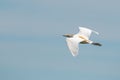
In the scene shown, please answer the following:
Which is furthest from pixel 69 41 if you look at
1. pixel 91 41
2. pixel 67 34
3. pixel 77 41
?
pixel 67 34

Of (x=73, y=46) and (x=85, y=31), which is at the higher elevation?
(x=73, y=46)

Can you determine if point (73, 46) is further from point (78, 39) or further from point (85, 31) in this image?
point (85, 31)

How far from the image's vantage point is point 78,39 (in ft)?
278

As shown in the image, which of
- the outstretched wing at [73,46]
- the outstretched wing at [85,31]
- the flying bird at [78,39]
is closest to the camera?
the outstretched wing at [73,46]

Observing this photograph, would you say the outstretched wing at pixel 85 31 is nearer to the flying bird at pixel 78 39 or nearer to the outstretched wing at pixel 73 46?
the flying bird at pixel 78 39

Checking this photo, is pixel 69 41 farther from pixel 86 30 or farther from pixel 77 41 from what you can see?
pixel 86 30

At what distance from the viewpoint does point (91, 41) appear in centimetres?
Result: 8638

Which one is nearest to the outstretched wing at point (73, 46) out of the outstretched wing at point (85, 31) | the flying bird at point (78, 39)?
the flying bird at point (78, 39)

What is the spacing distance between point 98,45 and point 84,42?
1.70 meters

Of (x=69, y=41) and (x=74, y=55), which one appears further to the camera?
(x=69, y=41)

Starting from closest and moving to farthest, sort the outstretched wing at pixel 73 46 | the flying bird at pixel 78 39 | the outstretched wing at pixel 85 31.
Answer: the outstretched wing at pixel 73 46
the flying bird at pixel 78 39
the outstretched wing at pixel 85 31

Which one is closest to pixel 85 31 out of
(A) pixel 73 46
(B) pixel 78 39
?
(B) pixel 78 39

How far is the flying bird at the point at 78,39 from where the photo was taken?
75.2 meters

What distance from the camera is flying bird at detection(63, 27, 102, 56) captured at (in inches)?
2963
